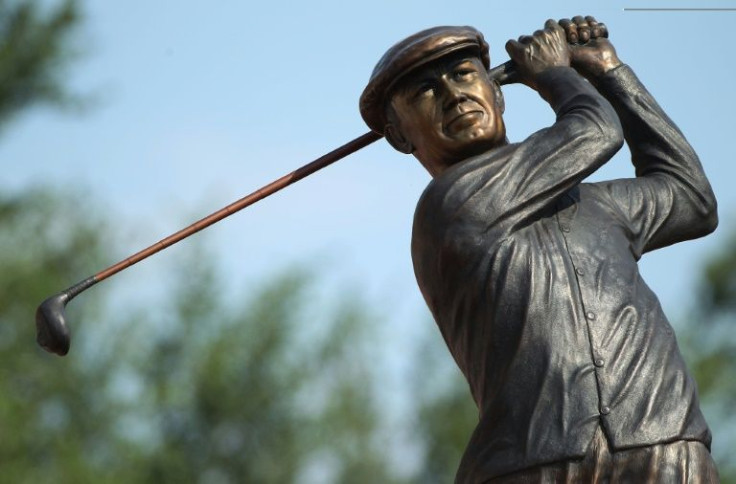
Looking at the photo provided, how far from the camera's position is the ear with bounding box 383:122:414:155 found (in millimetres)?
5387

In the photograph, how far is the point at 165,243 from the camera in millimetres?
5582

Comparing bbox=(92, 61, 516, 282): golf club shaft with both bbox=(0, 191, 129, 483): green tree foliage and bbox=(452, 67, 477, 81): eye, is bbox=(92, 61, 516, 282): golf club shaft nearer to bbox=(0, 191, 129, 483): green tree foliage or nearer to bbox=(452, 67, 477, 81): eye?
bbox=(452, 67, 477, 81): eye

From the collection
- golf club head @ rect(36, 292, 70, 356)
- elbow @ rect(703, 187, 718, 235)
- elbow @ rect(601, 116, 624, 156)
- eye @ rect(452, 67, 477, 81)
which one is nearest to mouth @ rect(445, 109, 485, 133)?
eye @ rect(452, 67, 477, 81)

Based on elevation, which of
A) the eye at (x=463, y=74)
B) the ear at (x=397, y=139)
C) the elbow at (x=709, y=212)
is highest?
the eye at (x=463, y=74)

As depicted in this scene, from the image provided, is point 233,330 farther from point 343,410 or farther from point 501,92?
point 501,92

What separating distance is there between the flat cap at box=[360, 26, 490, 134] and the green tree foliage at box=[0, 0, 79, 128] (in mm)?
13670

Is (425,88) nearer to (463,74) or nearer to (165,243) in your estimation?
(463,74)

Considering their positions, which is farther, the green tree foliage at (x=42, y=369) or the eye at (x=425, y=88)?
the green tree foliage at (x=42, y=369)

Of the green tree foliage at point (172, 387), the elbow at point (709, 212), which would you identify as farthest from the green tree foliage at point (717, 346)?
the elbow at point (709, 212)

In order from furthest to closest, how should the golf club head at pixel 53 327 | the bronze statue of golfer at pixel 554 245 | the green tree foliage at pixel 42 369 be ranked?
the green tree foliage at pixel 42 369, the golf club head at pixel 53 327, the bronze statue of golfer at pixel 554 245

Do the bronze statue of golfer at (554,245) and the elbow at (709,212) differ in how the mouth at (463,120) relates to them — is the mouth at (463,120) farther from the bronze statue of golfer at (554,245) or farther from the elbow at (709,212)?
the elbow at (709,212)

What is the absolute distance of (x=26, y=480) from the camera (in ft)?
54.4

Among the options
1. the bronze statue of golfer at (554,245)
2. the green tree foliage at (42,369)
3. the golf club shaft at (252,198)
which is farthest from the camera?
the green tree foliage at (42,369)

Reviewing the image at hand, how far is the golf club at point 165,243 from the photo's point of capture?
17.7 feet
